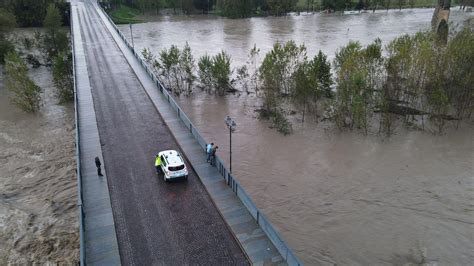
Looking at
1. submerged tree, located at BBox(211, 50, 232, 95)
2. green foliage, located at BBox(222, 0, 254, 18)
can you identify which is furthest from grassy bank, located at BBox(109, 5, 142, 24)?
submerged tree, located at BBox(211, 50, 232, 95)

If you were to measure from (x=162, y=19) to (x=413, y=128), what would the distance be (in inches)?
3523

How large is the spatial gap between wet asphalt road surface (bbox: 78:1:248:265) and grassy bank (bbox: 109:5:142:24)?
7462 centimetres

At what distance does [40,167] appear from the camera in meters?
31.7

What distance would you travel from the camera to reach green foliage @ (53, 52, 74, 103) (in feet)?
148

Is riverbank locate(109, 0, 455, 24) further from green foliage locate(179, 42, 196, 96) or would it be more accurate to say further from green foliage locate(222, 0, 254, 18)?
green foliage locate(179, 42, 196, 96)

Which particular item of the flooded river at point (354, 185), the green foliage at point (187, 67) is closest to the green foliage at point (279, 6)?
the green foliage at point (187, 67)

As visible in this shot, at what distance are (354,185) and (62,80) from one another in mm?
36902

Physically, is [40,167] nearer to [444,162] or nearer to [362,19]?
[444,162]

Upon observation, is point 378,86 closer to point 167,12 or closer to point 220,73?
point 220,73

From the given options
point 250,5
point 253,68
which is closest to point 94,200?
point 253,68

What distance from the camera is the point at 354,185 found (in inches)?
1127

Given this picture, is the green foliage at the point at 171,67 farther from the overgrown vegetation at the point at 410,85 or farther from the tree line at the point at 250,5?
the tree line at the point at 250,5

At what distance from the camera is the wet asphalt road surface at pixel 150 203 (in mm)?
18188

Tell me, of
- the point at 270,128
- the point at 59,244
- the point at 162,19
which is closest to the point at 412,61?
the point at 270,128
